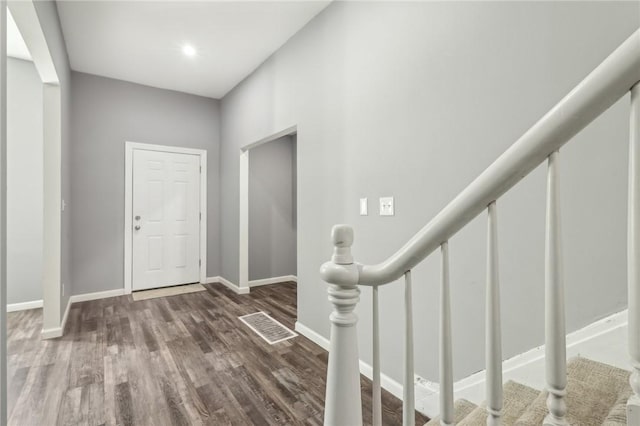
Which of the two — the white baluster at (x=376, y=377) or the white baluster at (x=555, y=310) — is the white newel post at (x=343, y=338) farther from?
the white baluster at (x=555, y=310)

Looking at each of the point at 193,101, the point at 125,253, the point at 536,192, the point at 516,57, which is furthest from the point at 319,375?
the point at 193,101

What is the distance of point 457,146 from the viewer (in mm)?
1679

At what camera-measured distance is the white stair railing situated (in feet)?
1.64

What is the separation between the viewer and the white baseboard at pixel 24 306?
354 cm

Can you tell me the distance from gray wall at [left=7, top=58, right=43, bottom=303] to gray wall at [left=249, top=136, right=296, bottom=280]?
2496 mm

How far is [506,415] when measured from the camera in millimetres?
1122

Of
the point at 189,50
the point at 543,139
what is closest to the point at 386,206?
the point at 543,139

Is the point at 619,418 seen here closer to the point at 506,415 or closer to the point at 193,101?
the point at 506,415

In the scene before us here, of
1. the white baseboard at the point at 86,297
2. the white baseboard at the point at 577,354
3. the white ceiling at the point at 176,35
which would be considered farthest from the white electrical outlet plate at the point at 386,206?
the white baseboard at the point at 86,297

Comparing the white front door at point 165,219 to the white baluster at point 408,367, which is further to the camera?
the white front door at point 165,219

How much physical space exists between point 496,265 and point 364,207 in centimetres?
159

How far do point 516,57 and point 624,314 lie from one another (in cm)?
113

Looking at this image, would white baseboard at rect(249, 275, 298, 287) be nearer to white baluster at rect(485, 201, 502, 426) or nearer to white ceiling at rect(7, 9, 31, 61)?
white ceiling at rect(7, 9, 31, 61)

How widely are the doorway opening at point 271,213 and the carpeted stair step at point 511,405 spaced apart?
12.2 ft
